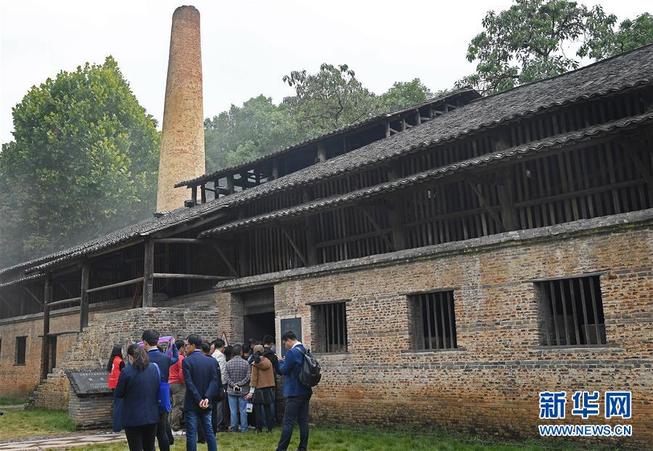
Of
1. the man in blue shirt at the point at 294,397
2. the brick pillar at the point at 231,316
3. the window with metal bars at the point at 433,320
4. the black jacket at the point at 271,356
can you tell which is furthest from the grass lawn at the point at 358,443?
the brick pillar at the point at 231,316

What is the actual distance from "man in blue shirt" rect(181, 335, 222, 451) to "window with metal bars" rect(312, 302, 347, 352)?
5.40 metres

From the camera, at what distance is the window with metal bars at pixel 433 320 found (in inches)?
444

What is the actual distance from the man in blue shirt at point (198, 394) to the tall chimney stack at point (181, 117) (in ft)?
77.6

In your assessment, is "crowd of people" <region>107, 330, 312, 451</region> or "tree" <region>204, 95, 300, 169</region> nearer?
"crowd of people" <region>107, 330, 312, 451</region>

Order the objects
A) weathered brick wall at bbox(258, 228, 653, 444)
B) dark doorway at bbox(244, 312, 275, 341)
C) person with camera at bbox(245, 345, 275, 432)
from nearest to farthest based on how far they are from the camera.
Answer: weathered brick wall at bbox(258, 228, 653, 444)
person with camera at bbox(245, 345, 275, 432)
dark doorway at bbox(244, 312, 275, 341)

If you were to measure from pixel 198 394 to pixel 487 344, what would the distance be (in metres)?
5.07

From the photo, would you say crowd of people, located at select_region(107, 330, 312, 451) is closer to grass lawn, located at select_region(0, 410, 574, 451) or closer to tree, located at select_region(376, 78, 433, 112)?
grass lawn, located at select_region(0, 410, 574, 451)

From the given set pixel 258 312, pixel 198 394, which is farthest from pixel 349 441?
pixel 258 312

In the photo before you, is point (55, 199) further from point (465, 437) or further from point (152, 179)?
point (465, 437)

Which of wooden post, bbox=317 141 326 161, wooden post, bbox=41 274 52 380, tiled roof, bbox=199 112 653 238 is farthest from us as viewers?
wooden post, bbox=41 274 52 380

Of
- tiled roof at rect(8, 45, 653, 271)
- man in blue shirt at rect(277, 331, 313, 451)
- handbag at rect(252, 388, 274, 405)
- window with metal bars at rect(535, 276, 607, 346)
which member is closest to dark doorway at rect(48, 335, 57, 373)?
tiled roof at rect(8, 45, 653, 271)

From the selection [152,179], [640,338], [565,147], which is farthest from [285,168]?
[152,179]

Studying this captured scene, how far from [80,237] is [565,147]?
32344mm

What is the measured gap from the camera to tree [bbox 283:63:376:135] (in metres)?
39.1
